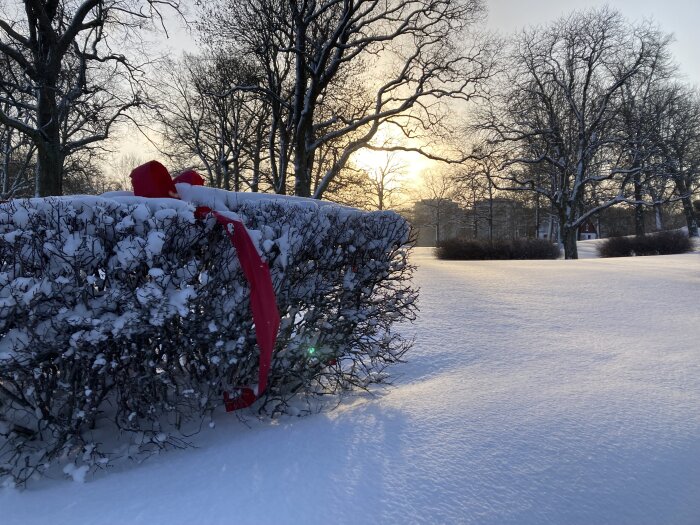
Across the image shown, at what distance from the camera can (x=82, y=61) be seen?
11188mm

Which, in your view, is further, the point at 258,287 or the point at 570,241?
the point at 570,241

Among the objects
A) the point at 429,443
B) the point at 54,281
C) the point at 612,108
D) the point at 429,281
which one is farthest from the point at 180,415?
the point at 612,108

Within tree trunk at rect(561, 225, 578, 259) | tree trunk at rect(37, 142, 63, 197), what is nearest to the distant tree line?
tree trunk at rect(561, 225, 578, 259)

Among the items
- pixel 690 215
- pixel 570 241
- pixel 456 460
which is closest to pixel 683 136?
pixel 690 215

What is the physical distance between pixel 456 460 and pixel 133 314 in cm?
162

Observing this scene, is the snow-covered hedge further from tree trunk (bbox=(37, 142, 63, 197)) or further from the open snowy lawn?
tree trunk (bbox=(37, 142, 63, 197))

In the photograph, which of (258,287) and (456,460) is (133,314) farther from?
(456,460)


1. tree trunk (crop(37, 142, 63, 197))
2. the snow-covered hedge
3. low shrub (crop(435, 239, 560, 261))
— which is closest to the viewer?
the snow-covered hedge

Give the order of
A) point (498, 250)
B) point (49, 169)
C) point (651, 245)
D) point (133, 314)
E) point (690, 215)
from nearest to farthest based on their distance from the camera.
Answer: point (133, 314) < point (49, 169) < point (498, 250) < point (651, 245) < point (690, 215)

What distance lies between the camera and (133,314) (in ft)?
5.95

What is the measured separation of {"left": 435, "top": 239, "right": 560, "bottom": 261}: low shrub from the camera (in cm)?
2202

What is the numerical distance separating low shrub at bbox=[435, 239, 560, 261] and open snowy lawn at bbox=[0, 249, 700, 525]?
63.1 ft

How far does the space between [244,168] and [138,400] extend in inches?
850

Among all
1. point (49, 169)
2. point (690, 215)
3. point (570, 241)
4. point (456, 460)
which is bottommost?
point (456, 460)
